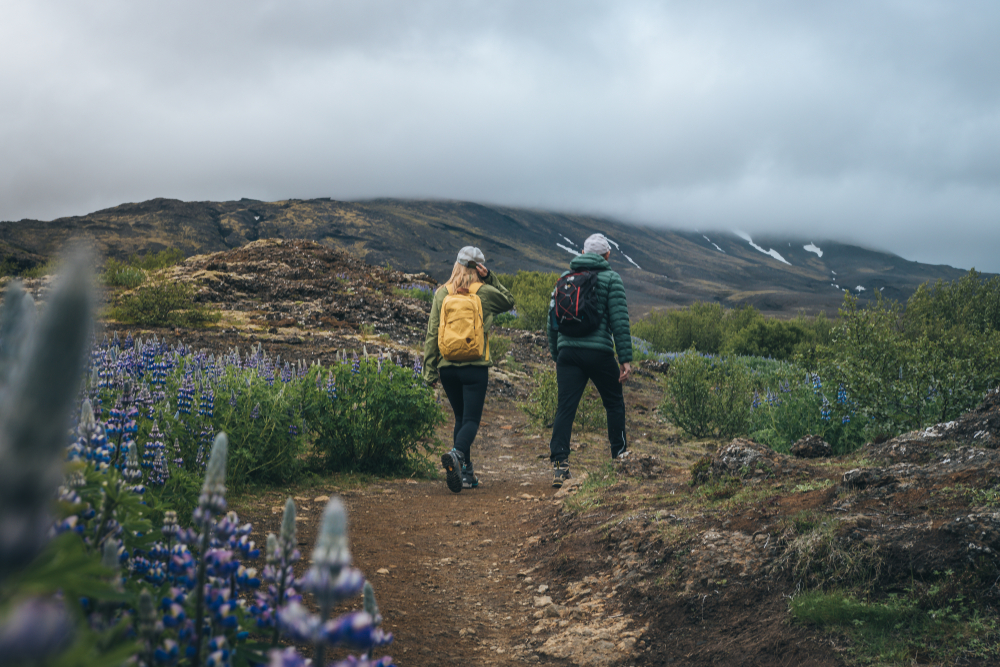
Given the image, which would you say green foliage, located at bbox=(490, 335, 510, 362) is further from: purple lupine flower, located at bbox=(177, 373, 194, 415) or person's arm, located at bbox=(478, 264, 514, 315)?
purple lupine flower, located at bbox=(177, 373, 194, 415)

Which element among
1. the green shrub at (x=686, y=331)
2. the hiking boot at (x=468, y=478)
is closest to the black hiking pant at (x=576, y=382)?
the hiking boot at (x=468, y=478)

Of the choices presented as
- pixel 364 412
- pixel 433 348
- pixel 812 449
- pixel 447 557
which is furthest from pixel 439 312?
pixel 812 449

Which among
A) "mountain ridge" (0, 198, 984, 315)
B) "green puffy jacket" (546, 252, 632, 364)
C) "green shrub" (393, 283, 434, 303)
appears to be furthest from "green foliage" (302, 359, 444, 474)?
"mountain ridge" (0, 198, 984, 315)

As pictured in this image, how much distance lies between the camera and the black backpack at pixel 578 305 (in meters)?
5.93

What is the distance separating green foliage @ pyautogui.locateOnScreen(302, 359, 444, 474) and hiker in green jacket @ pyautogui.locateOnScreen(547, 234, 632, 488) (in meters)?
1.46

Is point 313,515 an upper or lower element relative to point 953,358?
lower

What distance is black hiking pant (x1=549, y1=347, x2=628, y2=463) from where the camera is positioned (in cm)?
606

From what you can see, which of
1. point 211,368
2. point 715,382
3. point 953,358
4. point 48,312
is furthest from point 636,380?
point 48,312

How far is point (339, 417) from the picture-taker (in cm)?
651

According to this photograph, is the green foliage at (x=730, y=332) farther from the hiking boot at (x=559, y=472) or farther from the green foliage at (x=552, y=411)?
the hiking boot at (x=559, y=472)

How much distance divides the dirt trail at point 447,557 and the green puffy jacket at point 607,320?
4.87 ft

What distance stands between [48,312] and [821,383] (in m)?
7.22

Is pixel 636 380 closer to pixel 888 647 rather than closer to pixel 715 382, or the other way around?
pixel 715 382

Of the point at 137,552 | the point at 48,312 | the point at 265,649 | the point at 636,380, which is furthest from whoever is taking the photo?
the point at 636,380
